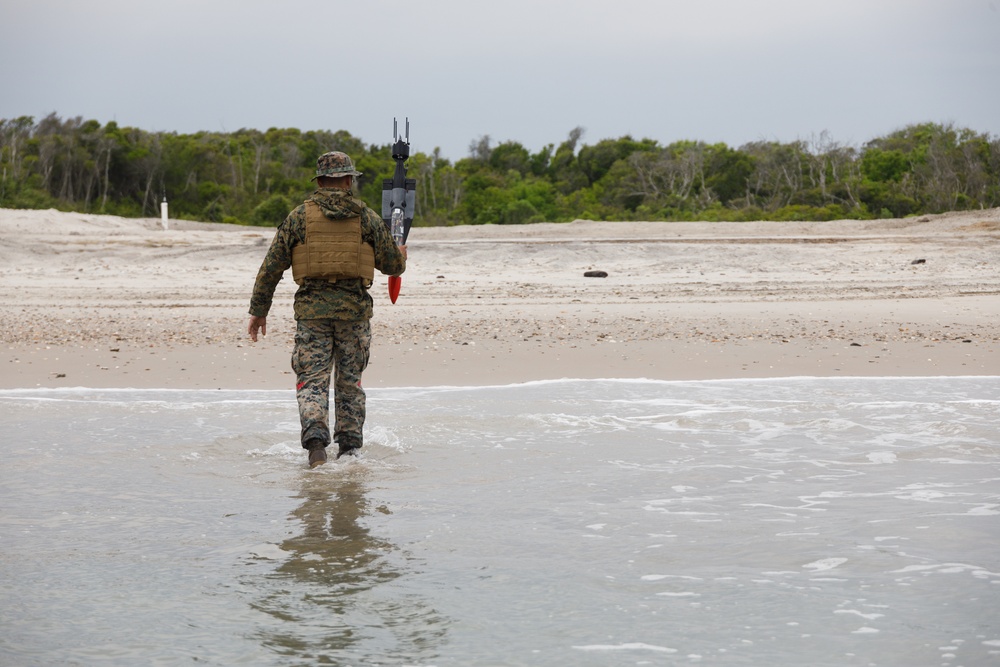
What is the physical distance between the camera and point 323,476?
6.40 m

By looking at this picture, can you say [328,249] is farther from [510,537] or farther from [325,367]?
[510,537]

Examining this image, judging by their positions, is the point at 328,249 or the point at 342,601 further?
the point at 328,249

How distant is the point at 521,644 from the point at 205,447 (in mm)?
3909

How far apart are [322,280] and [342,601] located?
2595 millimetres

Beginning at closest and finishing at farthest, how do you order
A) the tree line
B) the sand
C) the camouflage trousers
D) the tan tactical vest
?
the tan tactical vest → the camouflage trousers → the sand → the tree line

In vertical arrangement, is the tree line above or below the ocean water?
above

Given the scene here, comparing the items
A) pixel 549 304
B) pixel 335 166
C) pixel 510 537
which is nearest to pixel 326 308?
pixel 335 166

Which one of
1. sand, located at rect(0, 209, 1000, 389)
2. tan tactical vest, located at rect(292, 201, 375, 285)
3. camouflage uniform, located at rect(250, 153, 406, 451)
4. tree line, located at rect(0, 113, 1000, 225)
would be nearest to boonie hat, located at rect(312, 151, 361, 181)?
camouflage uniform, located at rect(250, 153, 406, 451)

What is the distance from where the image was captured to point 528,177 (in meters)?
48.5

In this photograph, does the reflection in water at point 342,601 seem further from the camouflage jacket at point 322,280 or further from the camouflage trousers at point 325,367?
the camouflage jacket at point 322,280

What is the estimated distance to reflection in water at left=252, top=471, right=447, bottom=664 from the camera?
12.3ft

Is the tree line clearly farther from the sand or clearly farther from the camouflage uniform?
the camouflage uniform

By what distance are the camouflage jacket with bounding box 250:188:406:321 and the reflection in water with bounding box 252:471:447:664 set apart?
1302 millimetres

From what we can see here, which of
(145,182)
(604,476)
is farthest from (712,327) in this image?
(145,182)
